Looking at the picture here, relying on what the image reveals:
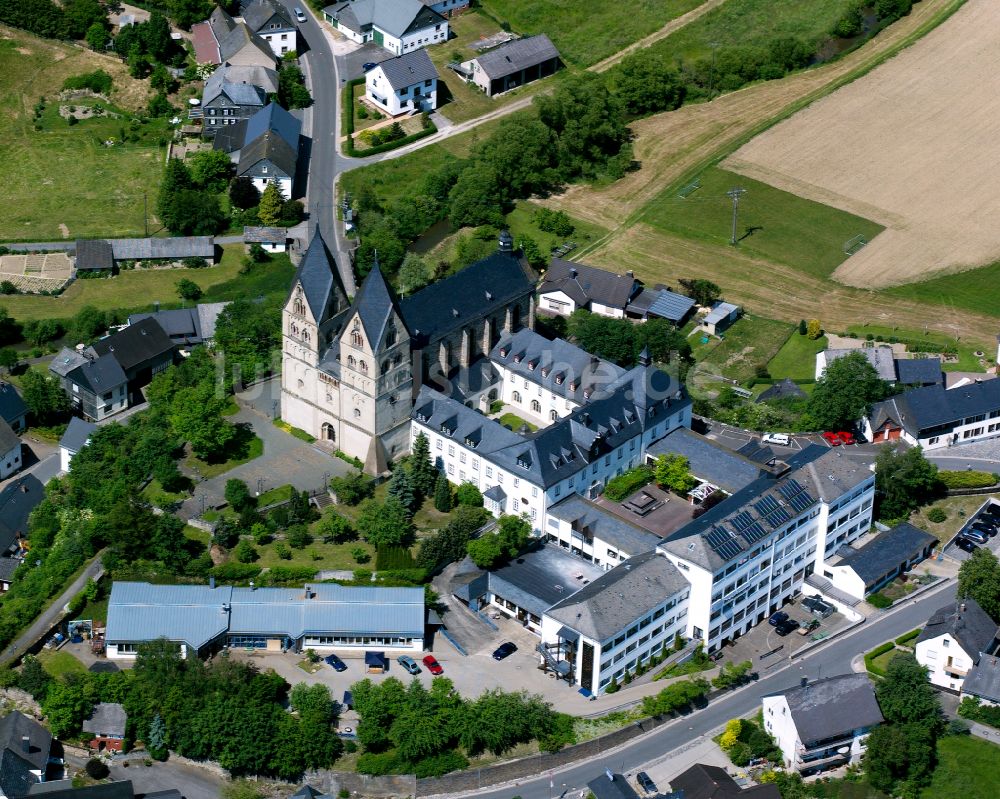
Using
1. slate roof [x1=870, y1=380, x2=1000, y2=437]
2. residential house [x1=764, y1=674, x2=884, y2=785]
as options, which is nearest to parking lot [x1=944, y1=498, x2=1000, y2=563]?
slate roof [x1=870, y1=380, x2=1000, y2=437]

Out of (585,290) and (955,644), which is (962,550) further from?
(585,290)

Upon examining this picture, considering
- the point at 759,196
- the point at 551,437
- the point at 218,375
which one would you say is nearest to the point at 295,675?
the point at 551,437

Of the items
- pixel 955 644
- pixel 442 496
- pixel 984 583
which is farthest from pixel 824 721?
pixel 442 496

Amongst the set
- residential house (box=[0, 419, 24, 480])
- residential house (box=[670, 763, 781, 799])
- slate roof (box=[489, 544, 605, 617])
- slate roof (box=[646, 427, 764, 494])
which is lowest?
residential house (box=[0, 419, 24, 480])

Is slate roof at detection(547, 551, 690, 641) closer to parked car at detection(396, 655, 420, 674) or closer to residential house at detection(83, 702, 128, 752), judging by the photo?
parked car at detection(396, 655, 420, 674)

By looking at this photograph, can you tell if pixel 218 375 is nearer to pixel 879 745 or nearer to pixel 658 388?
pixel 658 388

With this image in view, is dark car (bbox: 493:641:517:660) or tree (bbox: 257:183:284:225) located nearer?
dark car (bbox: 493:641:517:660)

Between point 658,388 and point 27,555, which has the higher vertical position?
point 658,388
